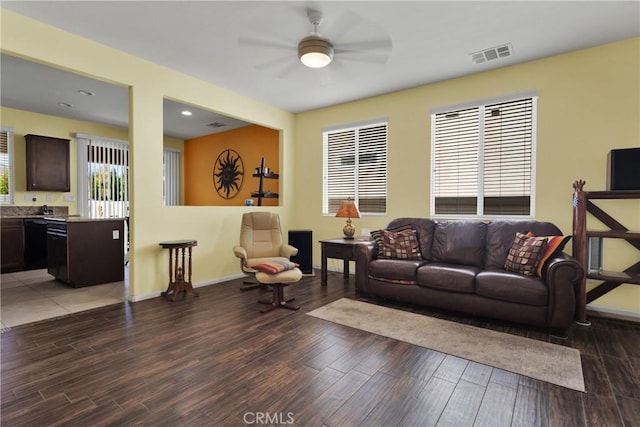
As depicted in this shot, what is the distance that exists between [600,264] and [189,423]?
4093 millimetres

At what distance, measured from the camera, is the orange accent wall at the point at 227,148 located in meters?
6.16

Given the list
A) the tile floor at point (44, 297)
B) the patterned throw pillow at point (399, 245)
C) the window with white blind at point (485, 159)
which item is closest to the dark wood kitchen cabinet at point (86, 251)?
the tile floor at point (44, 297)

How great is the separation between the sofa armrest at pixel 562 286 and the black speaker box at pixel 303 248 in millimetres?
3243

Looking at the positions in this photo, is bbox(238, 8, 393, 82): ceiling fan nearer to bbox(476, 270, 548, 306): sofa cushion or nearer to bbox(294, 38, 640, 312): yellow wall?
bbox(294, 38, 640, 312): yellow wall

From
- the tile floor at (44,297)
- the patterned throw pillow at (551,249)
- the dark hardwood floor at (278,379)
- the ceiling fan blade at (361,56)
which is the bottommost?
the dark hardwood floor at (278,379)

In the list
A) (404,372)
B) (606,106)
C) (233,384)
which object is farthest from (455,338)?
(606,106)

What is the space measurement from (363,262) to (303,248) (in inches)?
57.7

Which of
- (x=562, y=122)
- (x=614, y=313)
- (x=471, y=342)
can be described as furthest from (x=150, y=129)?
(x=614, y=313)

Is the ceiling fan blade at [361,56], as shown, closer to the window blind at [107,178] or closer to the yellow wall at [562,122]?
the yellow wall at [562,122]

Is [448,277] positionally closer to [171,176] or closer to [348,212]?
[348,212]

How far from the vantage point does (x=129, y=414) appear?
1.70 meters

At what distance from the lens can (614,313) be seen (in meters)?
3.26

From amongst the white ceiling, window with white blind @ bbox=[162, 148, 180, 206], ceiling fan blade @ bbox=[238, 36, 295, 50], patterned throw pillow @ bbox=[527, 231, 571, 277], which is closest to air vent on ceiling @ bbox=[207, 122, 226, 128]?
window with white blind @ bbox=[162, 148, 180, 206]

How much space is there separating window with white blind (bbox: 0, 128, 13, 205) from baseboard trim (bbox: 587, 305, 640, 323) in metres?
8.77
